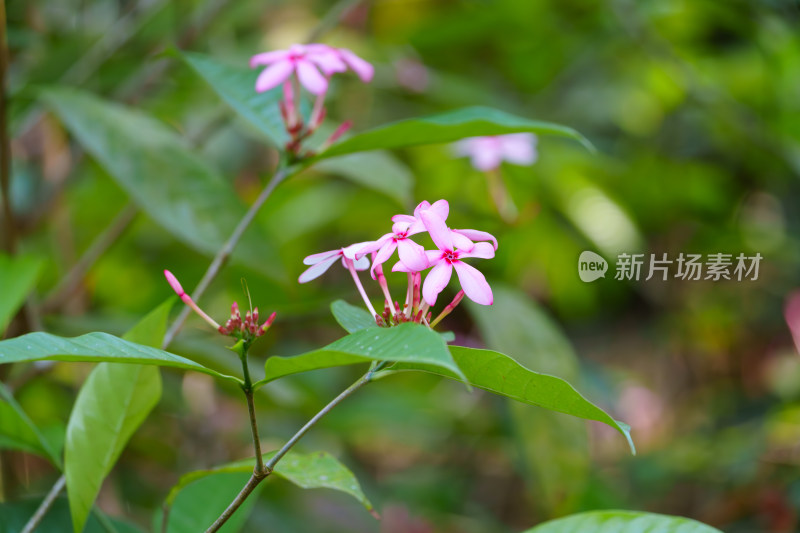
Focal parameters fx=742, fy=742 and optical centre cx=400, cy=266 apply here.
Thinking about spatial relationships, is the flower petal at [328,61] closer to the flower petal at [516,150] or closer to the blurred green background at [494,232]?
the blurred green background at [494,232]

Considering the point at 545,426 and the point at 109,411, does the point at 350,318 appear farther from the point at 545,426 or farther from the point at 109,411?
the point at 545,426

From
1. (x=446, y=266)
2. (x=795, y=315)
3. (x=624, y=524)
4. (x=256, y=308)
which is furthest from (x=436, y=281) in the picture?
(x=795, y=315)

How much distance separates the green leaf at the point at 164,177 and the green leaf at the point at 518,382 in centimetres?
42

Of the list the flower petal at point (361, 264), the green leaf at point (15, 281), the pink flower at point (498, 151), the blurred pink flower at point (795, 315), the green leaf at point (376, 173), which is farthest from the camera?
the blurred pink flower at point (795, 315)

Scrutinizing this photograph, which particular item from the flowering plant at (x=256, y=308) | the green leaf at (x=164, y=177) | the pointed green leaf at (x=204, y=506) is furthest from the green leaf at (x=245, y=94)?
the pointed green leaf at (x=204, y=506)

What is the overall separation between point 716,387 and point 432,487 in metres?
0.78

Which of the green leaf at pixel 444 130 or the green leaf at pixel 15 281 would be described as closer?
the green leaf at pixel 444 130

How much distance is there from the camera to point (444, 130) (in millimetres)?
644

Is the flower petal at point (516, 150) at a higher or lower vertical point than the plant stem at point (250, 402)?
higher

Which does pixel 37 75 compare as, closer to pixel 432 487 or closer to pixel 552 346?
pixel 552 346

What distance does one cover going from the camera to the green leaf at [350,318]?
459 millimetres

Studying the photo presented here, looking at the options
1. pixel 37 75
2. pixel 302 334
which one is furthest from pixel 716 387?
pixel 37 75

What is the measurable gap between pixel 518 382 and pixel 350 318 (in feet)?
0.39

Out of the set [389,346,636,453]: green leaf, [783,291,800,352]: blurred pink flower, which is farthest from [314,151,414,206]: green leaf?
[783,291,800,352]: blurred pink flower
